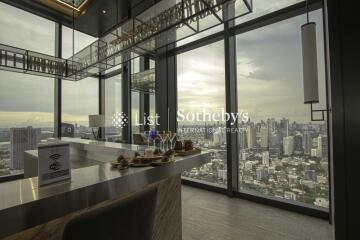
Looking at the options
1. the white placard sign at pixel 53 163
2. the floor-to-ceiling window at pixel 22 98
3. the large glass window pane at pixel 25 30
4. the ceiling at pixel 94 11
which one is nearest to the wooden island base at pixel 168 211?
the white placard sign at pixel 53 163

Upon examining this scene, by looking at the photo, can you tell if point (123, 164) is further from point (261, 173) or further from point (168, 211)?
point (261, 173)

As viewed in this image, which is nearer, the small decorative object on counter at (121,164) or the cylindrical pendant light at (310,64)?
the small decorative object on counter at (121,164)

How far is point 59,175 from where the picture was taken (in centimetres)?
117

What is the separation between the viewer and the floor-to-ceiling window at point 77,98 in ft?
18.2

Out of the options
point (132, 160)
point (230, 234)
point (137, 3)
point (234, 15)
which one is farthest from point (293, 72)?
point (137, 3)

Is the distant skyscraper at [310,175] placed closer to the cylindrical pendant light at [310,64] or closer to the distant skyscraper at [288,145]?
the distant skyscraper at [288,145]

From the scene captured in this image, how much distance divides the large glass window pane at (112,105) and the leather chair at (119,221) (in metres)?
5.72

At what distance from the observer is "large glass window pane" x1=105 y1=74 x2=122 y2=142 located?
6.43 meters

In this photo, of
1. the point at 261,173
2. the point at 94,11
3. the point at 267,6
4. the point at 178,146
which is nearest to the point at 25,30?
the point at 94,11

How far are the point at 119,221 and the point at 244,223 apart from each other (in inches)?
100

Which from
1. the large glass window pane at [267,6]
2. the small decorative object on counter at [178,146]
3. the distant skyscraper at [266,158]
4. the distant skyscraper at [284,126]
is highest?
the large glass window pane at [267,6]

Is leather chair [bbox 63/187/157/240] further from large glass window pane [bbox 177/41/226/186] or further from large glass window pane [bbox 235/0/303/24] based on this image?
large glass window pane [bbox 235/0/303/24]

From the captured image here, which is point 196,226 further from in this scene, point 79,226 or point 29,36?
point 29,36

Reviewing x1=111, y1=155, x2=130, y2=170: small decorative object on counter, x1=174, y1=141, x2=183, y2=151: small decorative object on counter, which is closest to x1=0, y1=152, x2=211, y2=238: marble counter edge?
x1=111, y1=155, x2=130, y2=170: small decorative object on counter
